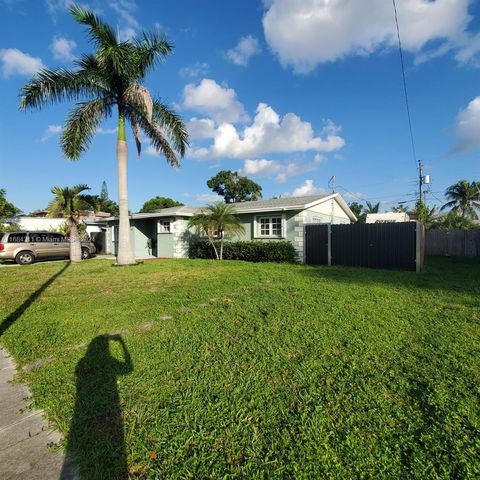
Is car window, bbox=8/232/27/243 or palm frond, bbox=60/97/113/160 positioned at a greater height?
palm frond, bbox=60/97/113/160

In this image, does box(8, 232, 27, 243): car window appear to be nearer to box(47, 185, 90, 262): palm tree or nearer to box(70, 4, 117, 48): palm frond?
box(47, 185, 90, 262): palm tree

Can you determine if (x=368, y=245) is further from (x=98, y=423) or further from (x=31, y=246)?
(x=31, y=246)

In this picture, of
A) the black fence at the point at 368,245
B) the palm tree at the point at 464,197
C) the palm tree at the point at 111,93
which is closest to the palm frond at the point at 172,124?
the palm tree at the point at 111,93

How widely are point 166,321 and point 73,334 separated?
1.32m

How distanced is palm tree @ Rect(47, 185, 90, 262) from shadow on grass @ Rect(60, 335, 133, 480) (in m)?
12.4

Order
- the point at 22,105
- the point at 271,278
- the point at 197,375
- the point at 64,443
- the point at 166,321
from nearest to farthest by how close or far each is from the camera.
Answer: the point at 64,443 < the point at 197,375 < the point at 166,321 < the point at 271,278 < the point at 22,105

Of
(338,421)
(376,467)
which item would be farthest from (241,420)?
(376,467)

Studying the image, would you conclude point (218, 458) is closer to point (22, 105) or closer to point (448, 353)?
point (448, 353)

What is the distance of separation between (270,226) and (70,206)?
990cm

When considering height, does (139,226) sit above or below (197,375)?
above

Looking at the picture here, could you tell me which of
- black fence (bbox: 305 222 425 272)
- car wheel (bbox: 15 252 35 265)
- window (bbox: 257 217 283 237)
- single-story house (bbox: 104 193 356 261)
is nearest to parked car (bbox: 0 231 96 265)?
car wheel (bbox: 15 252 35 265)

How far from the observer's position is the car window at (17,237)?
1338cm

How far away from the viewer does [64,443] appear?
201 centimetres

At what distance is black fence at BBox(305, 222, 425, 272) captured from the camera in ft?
33.6
